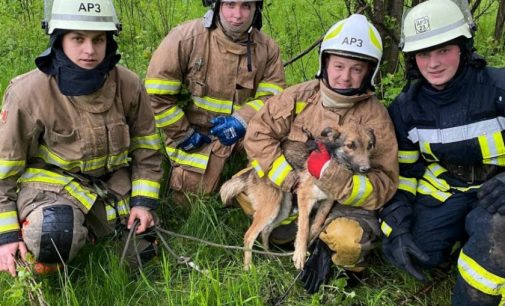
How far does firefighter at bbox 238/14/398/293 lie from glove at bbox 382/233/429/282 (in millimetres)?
182

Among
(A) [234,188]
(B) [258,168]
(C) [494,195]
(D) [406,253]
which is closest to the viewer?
(C) [494,195]

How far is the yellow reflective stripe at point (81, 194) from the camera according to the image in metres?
3.39

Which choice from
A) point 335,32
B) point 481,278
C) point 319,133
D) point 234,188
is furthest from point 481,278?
point 234,188

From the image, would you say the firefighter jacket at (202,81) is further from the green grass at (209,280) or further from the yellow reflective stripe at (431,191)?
the yellow reflective stripe at (431,191)

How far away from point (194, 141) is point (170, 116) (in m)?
0.28

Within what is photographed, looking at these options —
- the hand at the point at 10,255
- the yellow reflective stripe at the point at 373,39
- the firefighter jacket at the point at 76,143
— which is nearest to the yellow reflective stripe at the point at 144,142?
the firefighter jacket at the point at 76,143

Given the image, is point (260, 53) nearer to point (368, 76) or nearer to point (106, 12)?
point (368, 76)

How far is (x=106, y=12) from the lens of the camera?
3.20m

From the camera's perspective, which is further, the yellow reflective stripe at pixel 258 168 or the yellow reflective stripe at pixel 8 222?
the yellow reflective stripe at pixel 258 168

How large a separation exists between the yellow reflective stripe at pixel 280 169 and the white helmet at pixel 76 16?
133 centimetres

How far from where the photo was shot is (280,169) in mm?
3602

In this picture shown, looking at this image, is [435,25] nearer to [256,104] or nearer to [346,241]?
[346,241]

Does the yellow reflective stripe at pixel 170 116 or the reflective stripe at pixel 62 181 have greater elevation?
the yellow reflective stripe at pixel 170 116

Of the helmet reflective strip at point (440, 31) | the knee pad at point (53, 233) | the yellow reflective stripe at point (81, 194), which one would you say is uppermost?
the helmet reflective strip at point (440, 31)
